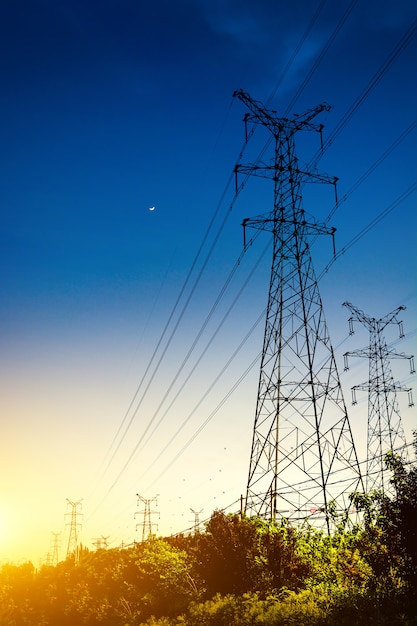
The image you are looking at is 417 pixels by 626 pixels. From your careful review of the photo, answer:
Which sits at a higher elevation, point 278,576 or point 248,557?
point 248,557

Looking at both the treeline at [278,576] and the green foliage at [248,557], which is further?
the green foliage at [248,557]

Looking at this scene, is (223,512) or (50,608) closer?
(223,512)

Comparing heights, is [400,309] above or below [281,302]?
above

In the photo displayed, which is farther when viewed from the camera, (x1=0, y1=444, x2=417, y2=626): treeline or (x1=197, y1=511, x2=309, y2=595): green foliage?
(x1=197, y1=511, x2=309, y2=595): green foliage

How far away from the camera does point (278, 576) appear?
25.9 m

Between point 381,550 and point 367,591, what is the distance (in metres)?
2.12

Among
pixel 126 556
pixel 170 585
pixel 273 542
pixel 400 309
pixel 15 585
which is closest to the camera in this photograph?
pixel 273 542

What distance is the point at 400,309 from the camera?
42000 mm

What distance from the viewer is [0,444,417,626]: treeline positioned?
57.6 ft

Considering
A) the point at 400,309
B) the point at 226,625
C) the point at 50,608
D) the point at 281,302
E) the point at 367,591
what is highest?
the point at 400,309

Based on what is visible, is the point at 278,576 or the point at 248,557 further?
the point at 248,557

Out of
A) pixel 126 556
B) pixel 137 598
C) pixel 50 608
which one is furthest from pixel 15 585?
pixel 137 598

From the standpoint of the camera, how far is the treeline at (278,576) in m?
17.6

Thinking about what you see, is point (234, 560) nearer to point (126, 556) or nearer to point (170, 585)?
point (170, 585)
